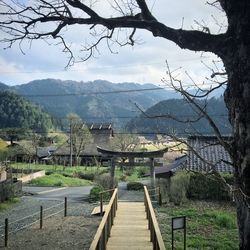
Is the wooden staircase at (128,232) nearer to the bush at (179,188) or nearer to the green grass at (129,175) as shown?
the bush at (179,188)

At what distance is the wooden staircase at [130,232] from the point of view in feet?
29.5

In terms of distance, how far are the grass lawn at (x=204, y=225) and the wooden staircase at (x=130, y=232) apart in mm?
1075

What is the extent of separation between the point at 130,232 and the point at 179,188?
1144 centimetres

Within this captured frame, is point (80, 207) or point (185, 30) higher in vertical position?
point (185, 30)

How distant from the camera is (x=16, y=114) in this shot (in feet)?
300

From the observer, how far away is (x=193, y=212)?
1802 centimetres

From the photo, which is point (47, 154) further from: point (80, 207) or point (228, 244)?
point (228, 244)

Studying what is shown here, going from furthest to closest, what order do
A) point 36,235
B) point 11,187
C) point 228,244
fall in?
point 11,187 < point 36,235 < point 228,244

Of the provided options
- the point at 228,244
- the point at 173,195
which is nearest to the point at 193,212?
the point at 173,195

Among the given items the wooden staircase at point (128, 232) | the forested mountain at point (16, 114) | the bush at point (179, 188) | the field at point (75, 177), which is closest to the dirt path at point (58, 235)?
the wooden staircase at point (128, 232)

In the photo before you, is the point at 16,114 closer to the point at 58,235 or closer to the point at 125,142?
the point at 125,142

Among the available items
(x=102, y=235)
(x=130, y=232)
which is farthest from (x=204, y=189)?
(x=102, y=235)

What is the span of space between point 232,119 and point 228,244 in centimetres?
865

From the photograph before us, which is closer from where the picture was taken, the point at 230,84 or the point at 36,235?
the point at 230,84
